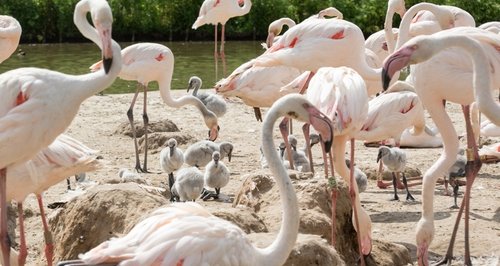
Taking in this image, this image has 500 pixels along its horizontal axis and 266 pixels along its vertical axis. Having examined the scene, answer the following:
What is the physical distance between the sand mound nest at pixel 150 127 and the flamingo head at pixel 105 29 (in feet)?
19.7

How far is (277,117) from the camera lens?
4.96 metres

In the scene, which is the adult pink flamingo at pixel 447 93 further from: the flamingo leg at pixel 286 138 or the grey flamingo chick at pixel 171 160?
the grey flamingo chick at pixel 171 160

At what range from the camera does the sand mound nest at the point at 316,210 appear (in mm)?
6570

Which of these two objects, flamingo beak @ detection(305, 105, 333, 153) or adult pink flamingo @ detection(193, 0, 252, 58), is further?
adult pink flamingo @ detection(193, 0, 252, 58)

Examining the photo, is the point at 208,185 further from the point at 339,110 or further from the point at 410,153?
the point at 410,153

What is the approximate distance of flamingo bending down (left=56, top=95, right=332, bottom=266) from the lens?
14.3ft

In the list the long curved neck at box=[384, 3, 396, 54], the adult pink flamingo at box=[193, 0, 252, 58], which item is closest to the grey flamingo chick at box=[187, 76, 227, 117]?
the long curved neck at box=[384, 3, 396, 54]

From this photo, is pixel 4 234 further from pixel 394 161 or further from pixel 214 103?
pixel 214 103

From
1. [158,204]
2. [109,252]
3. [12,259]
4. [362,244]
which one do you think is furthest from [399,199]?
[109,252]

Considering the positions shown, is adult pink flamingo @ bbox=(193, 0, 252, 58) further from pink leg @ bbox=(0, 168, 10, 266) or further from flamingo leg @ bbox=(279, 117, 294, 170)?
pink leg @ bbox=(0, 168, 10, 266)

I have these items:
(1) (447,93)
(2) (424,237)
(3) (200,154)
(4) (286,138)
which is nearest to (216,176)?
(4) (286,138)

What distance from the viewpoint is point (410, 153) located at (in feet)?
35.7

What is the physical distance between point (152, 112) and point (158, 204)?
707 cm

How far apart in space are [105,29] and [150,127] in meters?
6.23
